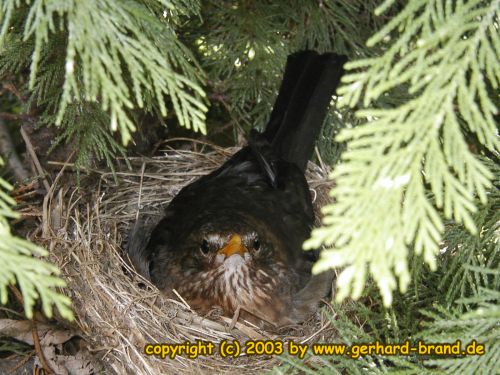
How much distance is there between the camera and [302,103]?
10.7 ft

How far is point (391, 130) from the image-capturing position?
4.52ft

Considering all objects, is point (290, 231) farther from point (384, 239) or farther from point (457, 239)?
point (384, 239)

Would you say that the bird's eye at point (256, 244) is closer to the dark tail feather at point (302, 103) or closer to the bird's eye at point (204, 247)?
the bird's eye at point (204, 247)

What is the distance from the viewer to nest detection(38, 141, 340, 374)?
2.56m

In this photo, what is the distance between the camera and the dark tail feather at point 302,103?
3166mm

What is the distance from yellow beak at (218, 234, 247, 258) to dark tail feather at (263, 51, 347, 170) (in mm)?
743

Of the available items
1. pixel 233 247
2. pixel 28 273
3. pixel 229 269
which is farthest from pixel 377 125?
pixel 229 269

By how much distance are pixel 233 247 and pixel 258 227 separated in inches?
9.7

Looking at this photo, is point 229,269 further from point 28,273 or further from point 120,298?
point 28,273

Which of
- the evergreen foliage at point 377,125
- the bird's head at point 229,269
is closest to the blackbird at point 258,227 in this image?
the bird's head at point 229,269

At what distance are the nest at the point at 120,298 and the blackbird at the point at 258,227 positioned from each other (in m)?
0.10

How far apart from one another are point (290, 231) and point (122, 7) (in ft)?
6.08

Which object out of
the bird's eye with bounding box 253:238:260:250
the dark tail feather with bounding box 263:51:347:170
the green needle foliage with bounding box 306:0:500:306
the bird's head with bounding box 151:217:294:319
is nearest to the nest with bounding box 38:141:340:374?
the bird's head with bounding box 151:217:294:319

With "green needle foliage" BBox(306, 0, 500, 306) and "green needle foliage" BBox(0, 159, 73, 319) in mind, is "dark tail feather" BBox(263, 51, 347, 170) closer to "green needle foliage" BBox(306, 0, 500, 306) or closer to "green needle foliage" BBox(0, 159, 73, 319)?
"green needle foliage" BBox(306, 0, 500, 306)
